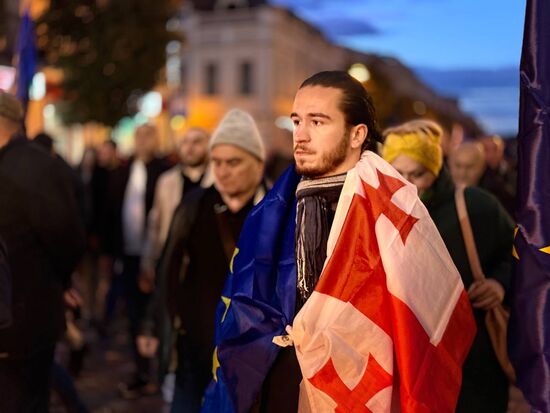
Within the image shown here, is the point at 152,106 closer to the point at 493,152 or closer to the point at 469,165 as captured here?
the point at 493,152

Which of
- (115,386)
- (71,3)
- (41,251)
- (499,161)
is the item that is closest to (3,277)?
(41,251)

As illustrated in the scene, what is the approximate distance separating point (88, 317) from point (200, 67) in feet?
158

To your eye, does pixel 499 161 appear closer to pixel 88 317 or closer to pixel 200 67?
pixel 88 317

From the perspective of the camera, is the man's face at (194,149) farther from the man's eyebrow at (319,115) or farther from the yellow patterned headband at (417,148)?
the man's eyebrow at (319,115)

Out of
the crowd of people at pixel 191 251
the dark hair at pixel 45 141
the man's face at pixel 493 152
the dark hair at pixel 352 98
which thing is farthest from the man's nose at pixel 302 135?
the man's face at pixel 493 152

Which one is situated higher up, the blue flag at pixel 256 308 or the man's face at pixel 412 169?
the man's face at pixel 412 169

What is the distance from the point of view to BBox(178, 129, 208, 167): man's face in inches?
294

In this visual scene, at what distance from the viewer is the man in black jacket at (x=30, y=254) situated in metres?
4.30

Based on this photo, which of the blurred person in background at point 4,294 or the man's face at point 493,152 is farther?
the man's face at point 493,152

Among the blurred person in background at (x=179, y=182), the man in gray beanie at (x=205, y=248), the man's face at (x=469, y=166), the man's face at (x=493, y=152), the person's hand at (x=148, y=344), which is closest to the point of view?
the man in gray beanie at (x=205, y=248)

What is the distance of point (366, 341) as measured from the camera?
2713 millimetres

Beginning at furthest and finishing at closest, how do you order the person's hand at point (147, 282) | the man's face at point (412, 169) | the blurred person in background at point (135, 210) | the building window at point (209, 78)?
the building window at point (209, 78), the blurred person in background at point (135, 210), the person's hand at point (147, 282), the man's face at point (412, 169)

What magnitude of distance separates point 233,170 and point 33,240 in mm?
995

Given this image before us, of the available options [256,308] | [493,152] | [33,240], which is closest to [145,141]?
[493,152]
